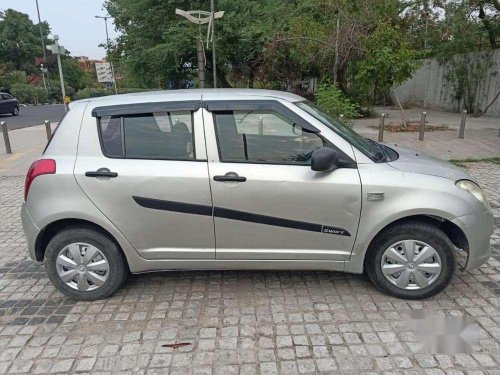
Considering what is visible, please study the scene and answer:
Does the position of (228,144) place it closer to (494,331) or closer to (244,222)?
(244,222)

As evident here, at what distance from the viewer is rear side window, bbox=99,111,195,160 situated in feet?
9.66

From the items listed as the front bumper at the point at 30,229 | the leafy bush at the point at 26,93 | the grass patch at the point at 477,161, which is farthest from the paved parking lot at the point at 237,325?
the leafy bush at the point at 26,93

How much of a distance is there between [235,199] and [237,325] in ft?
3.03

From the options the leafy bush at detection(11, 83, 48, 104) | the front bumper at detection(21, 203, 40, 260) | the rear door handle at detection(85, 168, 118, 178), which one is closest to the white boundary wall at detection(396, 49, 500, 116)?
the rear door handle at detection(85, 168, 118, 178)

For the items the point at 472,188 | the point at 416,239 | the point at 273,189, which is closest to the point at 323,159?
the point at 273,189

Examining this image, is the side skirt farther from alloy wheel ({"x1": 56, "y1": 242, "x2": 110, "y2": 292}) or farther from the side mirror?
the side mirror

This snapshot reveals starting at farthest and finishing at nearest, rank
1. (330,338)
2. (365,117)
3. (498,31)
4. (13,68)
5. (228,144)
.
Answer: (13,68), (365,117), (498,31), (228,144), (330,338)

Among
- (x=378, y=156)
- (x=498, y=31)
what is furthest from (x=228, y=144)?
(x=498, y=31)

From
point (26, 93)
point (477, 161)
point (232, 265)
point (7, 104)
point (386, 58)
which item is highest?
point (386, 58)

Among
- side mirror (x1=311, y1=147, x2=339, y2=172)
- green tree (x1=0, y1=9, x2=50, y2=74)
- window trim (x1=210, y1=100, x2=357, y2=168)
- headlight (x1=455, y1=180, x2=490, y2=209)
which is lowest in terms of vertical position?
headlight (x1=455, y1=180, x2=490, y2=209)

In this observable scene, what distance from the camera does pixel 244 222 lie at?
2.92 metres

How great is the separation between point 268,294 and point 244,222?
27.6 inches

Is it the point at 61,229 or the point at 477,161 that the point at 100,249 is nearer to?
the point at 61,229

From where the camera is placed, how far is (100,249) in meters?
3.04
